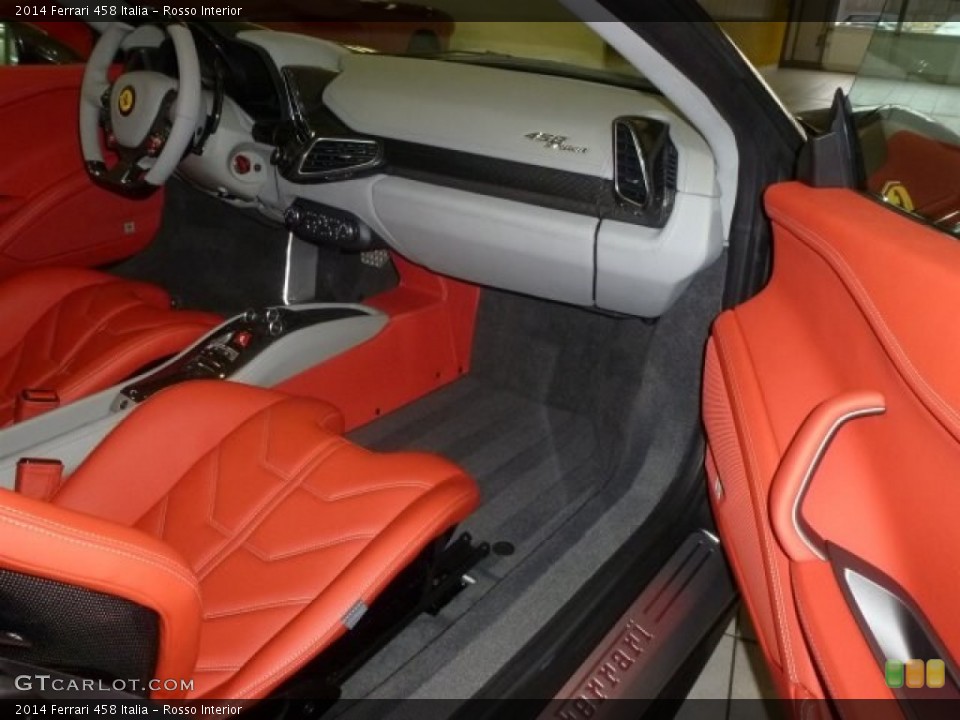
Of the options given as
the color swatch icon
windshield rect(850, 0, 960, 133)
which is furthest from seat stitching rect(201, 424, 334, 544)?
windshield rect(850, 0, 960, 133)

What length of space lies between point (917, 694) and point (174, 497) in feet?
3.37

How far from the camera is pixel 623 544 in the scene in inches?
58.5

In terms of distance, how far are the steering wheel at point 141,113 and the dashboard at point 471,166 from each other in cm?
13

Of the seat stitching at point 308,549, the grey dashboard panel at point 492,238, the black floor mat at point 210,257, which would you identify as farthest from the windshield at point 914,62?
the black floor mat at point 210,257

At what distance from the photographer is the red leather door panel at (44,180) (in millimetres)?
2248

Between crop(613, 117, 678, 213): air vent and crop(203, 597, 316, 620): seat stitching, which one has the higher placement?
crop(613, 117, 678, 213): air vent

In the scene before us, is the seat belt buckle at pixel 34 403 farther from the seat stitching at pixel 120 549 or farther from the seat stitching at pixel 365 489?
the seat stitching at pixel 120 549

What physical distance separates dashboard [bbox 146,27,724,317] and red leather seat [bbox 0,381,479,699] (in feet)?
1.90

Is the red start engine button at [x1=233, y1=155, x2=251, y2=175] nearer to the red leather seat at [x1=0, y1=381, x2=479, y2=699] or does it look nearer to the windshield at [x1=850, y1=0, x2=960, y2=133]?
the red leather seat at [x1=0, y1=381, x2=479, y2=699]

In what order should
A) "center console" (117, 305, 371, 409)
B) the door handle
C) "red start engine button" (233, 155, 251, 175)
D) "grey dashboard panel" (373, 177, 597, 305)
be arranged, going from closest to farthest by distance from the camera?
1. the door handle
2. "grey dashboard panel" (373, 177, 597, 305)
3. "center console" (117, 305, 371, 409)
4. "red start engine button" (233, 155, 251, 175)

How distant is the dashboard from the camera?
1.43 m

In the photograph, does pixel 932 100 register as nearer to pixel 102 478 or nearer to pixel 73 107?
pixel 102 478

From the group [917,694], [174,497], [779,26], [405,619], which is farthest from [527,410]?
[779,26]

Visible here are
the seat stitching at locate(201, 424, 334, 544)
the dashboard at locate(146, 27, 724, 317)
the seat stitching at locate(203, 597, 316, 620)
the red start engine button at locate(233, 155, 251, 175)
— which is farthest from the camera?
the red start engine button at locate(233, 155, 251, 175)
